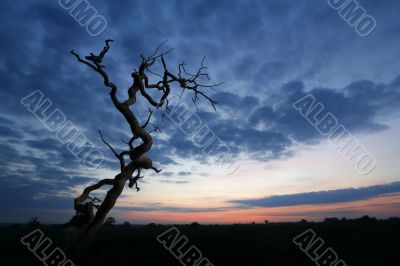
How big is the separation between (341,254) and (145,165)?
1049 centimetres

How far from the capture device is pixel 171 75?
1016 centimetres

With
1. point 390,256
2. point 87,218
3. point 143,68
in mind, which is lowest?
point 390,256

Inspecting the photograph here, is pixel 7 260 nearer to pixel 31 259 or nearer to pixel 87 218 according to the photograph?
pixel 31 259

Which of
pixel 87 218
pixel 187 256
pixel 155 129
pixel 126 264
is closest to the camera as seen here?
pixel 87 218

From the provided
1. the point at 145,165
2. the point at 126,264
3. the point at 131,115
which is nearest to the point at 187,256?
the point at 126,264

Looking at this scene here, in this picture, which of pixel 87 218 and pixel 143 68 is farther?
pixel 143 68

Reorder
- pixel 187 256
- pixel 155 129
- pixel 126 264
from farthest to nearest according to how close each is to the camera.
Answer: pixel 187 256 < pixel 126 264 < pixel 155 129

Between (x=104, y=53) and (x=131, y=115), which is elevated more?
(x=104, y=53)

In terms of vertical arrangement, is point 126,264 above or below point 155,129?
below

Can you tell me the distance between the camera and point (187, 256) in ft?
44.5

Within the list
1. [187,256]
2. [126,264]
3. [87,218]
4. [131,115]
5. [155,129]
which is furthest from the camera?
[187,256]

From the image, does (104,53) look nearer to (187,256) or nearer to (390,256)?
(187,256)

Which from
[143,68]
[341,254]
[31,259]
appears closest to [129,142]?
[143,68]

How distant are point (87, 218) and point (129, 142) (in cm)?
233
